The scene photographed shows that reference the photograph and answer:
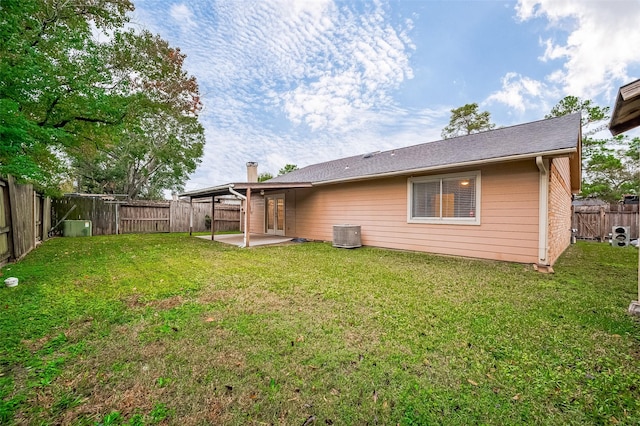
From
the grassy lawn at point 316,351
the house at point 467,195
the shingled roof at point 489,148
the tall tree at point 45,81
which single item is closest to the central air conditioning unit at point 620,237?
the house at point 467,195

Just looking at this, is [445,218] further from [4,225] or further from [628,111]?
[4,225]

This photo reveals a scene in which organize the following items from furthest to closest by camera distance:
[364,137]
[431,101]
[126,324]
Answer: [364,137] → [431,101] → [126,324]

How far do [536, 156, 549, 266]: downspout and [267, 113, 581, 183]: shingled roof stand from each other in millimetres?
484

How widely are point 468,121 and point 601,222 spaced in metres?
11.3

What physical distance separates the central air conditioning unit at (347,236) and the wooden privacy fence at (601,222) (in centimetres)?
1143

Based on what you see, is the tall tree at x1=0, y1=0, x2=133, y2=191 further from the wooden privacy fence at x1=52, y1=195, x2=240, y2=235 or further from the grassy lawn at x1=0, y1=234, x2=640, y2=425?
the wooden privacy fence at x1=52, y1=195, x2=240, y2=235

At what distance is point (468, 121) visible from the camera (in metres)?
20.5

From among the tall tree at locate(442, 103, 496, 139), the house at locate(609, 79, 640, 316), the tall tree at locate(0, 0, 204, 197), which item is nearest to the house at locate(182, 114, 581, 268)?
the house at locate(609, 79, 640, 316)

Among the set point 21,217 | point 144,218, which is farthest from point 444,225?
point 144,218

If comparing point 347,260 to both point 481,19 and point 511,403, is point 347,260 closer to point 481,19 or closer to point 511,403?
point 511,403

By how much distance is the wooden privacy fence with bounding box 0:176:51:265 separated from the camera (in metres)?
5.05

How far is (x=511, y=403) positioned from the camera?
5.34ft

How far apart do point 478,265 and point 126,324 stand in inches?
240

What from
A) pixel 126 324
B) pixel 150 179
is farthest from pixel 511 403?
pixel 150 179
